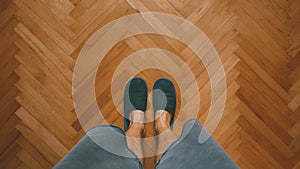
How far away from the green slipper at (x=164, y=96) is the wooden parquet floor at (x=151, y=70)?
0.11 feet

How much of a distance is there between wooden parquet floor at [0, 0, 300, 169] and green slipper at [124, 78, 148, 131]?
0.11 feet

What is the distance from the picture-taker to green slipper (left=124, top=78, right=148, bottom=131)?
1139 mm

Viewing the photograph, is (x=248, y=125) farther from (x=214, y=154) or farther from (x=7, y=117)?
(x=7, y=117)

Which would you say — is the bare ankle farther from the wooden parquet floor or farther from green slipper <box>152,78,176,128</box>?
the wooden parquet floor

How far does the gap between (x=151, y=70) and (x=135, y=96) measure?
121 mm

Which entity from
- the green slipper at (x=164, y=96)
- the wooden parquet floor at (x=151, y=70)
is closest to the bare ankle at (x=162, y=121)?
the green slipper at (x=164, y=96)

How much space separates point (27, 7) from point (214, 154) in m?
0.88

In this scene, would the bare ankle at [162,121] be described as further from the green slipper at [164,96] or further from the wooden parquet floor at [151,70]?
the wooden parquet floor at [151,70]

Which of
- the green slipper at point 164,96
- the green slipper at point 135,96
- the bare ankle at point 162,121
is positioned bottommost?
the bare ankle at point 162,121

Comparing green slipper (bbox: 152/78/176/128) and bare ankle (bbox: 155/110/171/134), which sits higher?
green slipper (bbox: 152/78/176/128)

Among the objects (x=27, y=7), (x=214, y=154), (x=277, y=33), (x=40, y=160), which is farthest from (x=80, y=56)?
(x=277, y=33)

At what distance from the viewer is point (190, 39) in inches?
46.6

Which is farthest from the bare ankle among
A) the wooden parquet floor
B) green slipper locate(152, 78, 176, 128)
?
the wooden parquet floor

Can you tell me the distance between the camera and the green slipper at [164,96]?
1143 millimetres
